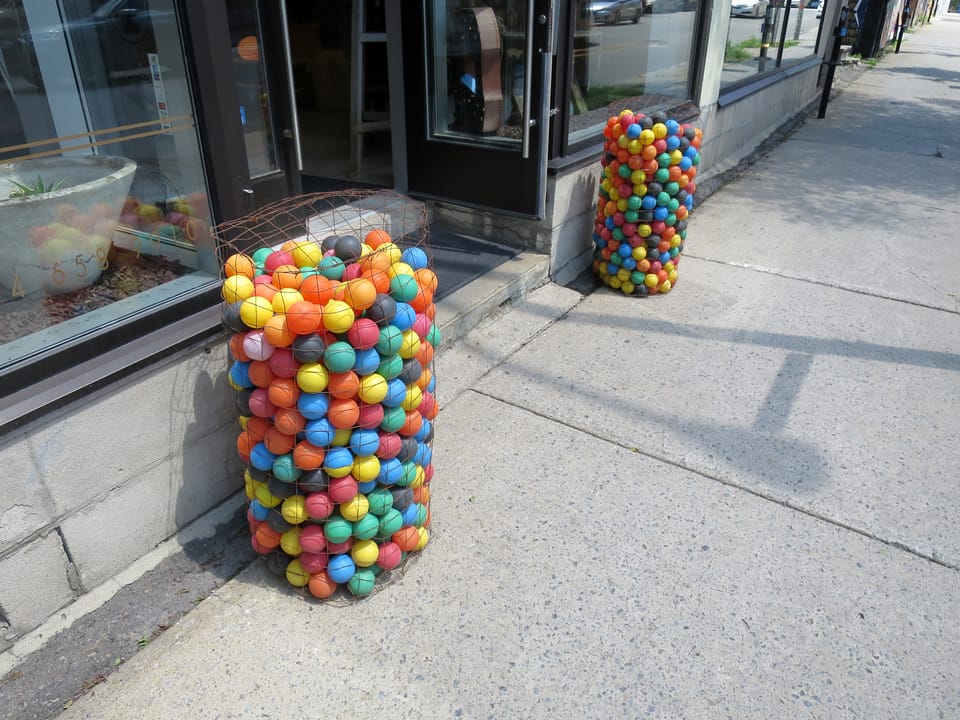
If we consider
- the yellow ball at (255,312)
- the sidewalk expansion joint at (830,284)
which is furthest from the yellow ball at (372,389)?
the sidewalk expansion joint at (830,284)

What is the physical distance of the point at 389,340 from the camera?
6.98 feet

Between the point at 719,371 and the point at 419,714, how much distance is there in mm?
2493

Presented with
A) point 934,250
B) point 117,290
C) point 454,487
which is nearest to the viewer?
point 117,290

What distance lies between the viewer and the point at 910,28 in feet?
91.7

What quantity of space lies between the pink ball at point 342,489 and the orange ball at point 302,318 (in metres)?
0.50

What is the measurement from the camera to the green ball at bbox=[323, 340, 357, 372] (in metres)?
2.03

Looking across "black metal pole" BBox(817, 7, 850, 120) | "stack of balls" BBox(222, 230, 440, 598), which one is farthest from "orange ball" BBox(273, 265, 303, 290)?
"black metal pole" BBox(817, 7, 850, 120)

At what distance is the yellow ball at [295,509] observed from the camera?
7.36 ft

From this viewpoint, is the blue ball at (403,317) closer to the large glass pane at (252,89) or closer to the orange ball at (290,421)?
the orange ball at (290,421)

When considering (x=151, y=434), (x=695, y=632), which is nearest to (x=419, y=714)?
(x=695, y=632)

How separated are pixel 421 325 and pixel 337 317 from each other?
0.34 m

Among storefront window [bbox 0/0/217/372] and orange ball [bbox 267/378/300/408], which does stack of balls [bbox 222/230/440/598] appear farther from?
storefront window [bbox 0/0/217/372]

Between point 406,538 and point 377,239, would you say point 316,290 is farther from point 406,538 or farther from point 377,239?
point 406,538

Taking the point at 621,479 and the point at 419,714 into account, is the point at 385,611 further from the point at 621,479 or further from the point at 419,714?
the point at 621,479
